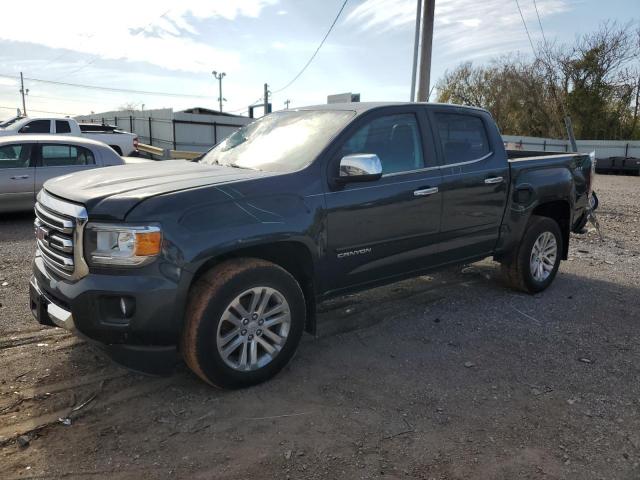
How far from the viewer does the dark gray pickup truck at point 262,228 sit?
3014mm

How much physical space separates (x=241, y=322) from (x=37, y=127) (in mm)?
16673

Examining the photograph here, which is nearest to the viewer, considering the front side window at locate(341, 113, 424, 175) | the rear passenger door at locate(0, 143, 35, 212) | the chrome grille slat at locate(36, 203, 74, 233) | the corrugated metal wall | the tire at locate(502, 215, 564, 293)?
the chrome grille slat at locate(36, 203, 74, 233)

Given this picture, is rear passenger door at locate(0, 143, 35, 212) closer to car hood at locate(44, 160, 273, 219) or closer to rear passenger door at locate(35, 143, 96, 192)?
rear passenger door at locate(35, 143, 96, 192)

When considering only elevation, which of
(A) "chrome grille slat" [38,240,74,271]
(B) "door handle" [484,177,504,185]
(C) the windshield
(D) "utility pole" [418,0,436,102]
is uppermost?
(D) "utility pole" [418,0,436,102]

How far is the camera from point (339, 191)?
148 inches

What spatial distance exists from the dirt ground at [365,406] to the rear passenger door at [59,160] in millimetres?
4697

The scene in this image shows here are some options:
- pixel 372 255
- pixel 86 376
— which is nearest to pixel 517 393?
pixel 372 255

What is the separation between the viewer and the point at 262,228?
3334mm

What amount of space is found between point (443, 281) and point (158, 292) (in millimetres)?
3924

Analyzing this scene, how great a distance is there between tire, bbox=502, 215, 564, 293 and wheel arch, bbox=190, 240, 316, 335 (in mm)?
2740

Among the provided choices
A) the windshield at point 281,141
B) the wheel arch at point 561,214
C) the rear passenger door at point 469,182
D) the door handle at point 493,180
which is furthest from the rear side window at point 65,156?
the wheel arch at point 561,214

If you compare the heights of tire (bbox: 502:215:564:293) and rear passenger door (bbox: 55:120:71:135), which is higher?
rear passenger door (bbox: 55:120:71:135)

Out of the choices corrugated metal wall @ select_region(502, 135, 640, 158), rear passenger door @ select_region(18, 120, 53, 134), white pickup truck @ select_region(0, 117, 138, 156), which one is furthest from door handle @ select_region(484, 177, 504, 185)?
corrugated metal wall @ select_region(502, 135, 640, 158)

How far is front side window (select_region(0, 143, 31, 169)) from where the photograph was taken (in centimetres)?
882
